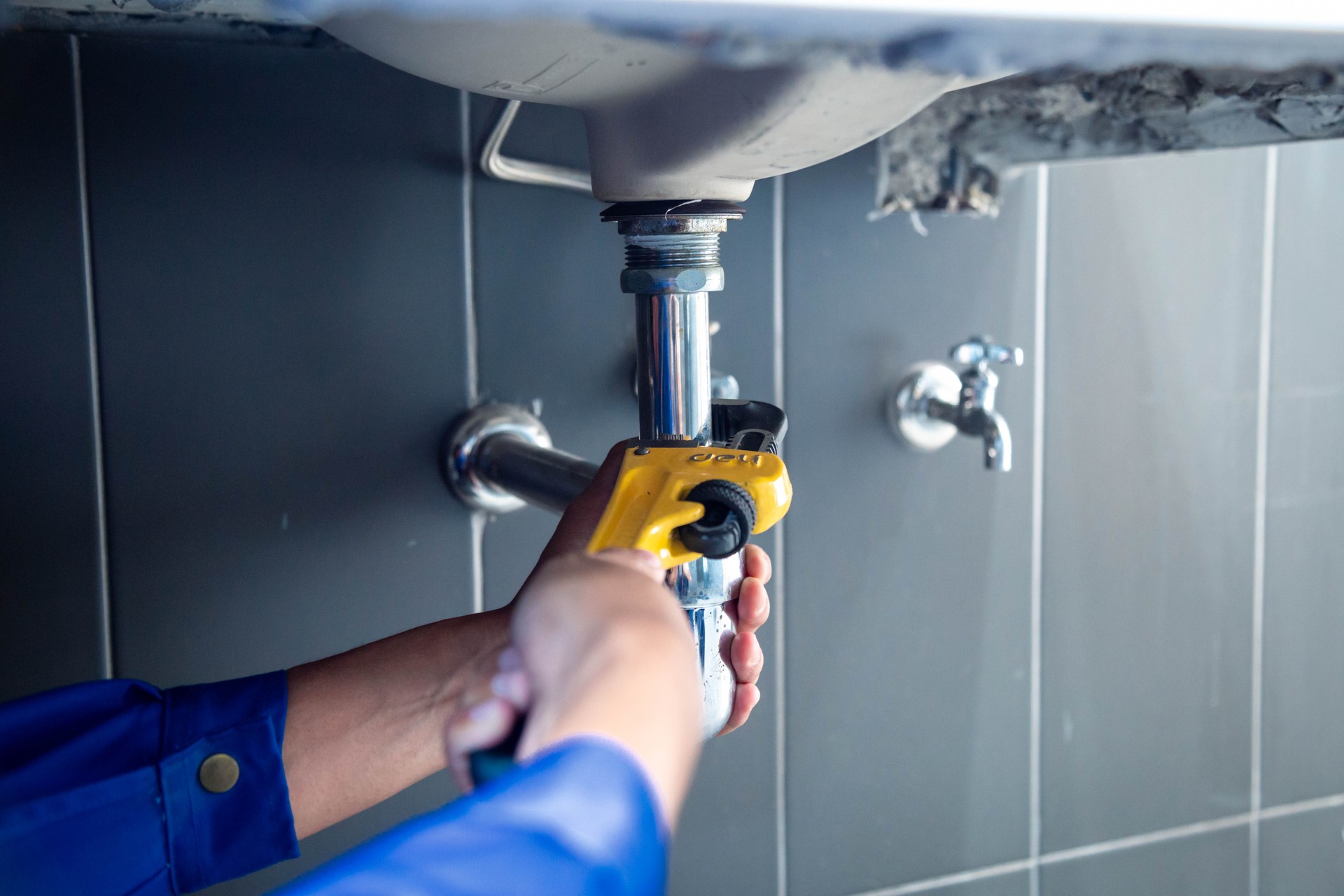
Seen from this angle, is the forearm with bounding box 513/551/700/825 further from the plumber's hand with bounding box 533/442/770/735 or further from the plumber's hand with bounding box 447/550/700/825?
the plumber's hand with bounding box 533/442/770/735

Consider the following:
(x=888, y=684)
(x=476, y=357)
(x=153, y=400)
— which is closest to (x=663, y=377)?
(x=476, y=357)

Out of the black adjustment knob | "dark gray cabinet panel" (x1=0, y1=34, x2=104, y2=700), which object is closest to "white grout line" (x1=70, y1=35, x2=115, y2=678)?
"dark gray cabinet panel" (x1=0, y1=34, x2=104, y2=700)

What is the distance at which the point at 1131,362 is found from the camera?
2.95ft

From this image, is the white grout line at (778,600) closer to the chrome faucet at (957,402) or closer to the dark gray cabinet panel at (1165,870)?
the chrome faucet at (957,402)

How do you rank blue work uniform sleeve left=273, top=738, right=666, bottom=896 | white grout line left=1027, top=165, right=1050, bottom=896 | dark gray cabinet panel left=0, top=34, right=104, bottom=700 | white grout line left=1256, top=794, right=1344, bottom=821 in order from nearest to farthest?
blue work uniform sleeve left=273, top=738, right=666, bottom=896 < dark gray cabinet panel left=0, top=34, right=104, bottom=700 < white grout line left=1027, top=165, right=1050, bottom=896 < white grout line left=1256, top=794, right=1344, bottom=821

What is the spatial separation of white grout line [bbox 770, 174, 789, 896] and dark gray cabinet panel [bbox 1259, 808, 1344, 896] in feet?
1.57

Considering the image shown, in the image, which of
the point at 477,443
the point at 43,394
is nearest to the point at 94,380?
the point at 43,394

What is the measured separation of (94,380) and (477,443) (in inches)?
8.9

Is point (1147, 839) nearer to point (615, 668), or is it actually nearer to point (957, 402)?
point (957, 402)

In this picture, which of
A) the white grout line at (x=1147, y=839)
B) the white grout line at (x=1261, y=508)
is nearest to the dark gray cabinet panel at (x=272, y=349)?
the white grout line at (x=1147, y=839)

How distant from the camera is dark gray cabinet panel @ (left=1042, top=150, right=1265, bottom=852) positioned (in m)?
0.88

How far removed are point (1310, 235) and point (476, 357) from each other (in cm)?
72

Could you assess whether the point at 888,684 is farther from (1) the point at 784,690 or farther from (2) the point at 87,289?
(2) the point at 87,289

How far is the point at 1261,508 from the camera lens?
959 millimetres
